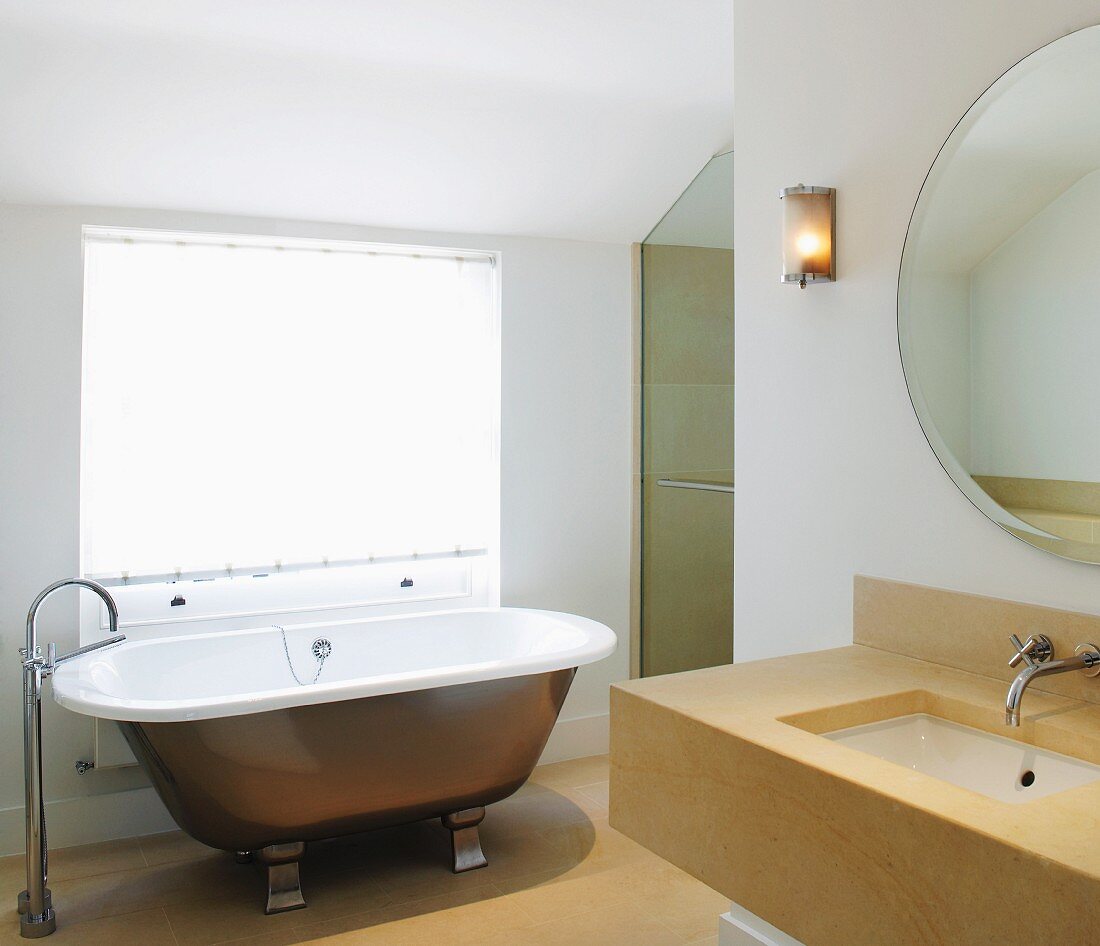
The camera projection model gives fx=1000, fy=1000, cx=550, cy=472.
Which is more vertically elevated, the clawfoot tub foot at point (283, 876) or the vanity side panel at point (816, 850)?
the vanity side panel at point (816, 850)

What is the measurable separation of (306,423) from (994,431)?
103 inches

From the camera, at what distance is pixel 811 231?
221 centimetres

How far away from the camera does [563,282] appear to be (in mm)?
4156

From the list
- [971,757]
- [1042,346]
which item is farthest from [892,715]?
[1042,346]

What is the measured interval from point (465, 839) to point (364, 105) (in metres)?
2.37

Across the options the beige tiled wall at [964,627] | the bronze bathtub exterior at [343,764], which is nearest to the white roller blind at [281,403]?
the bronze bathtub exterior at [343,764]

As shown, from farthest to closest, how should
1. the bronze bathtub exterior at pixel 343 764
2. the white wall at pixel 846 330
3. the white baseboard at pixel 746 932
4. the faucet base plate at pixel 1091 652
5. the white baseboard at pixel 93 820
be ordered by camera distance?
the white baseboard at pixel 93 820
the bronze bathtub exterior at pixel 343 764
the white baseboard at pixel 746 932
the white wall at pixel 846 330
the faucet base plate at pixel 1091 652

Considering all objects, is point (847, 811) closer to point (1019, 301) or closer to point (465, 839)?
point (1019, 301)

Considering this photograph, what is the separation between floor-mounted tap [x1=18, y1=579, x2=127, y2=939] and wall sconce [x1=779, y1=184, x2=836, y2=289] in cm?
224

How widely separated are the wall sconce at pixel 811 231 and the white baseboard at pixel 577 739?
2.49 m

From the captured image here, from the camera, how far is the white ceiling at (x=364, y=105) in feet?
9.26

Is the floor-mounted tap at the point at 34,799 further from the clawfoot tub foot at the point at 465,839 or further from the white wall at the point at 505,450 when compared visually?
the clawfoot tub foot at the point at 465,839

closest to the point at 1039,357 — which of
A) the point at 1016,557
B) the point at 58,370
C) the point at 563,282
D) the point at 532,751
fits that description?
the point at 1016,557

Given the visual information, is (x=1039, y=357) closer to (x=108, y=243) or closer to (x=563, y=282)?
(x=563, y=282)
